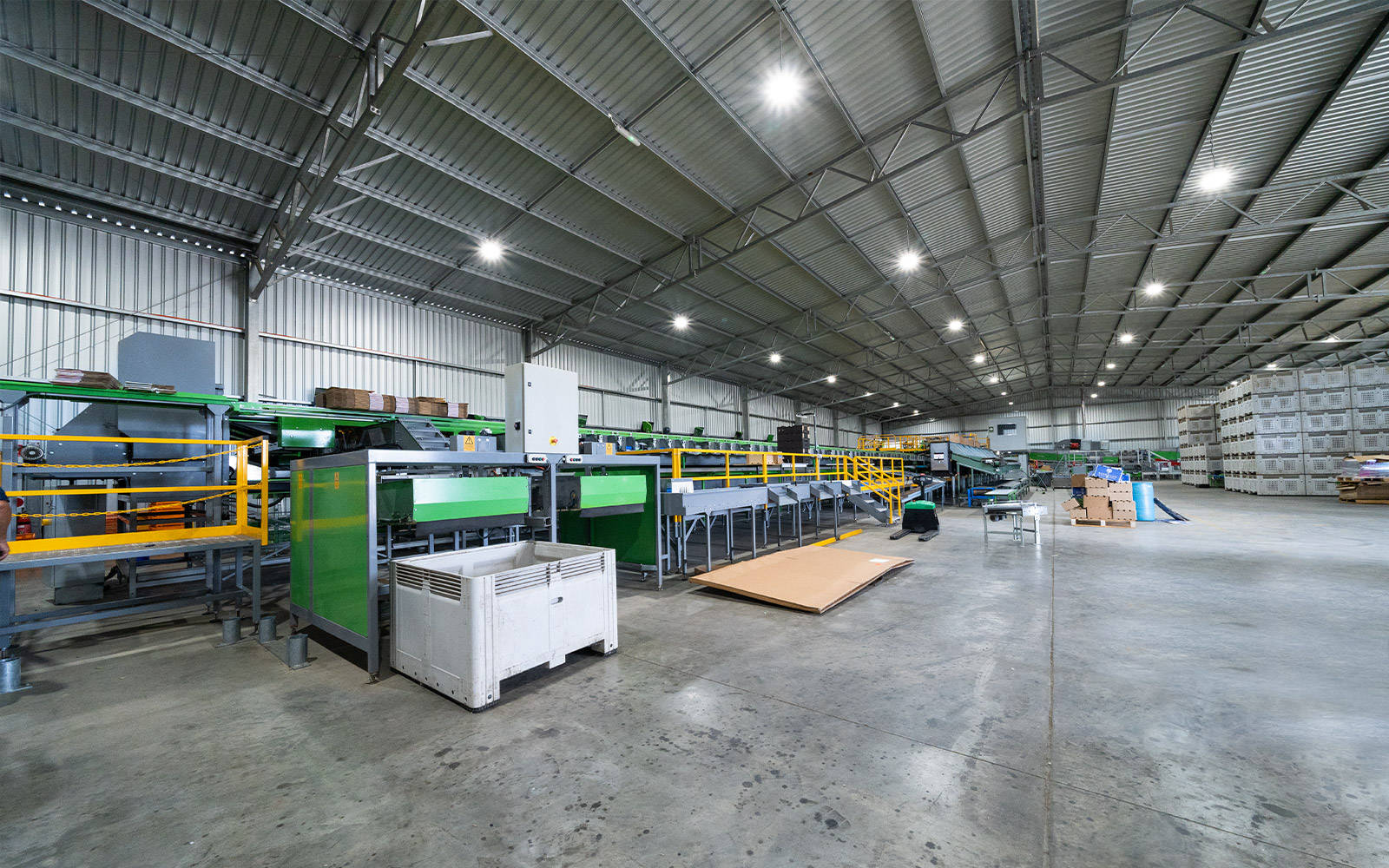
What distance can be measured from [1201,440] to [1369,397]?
8895mm

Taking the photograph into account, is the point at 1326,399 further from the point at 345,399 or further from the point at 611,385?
the point at 345,399

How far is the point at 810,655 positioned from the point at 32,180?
13744mm

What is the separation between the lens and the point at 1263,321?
18953mm

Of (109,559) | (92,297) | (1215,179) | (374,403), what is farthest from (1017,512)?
(92,297)

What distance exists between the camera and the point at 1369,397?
15148 millimetres

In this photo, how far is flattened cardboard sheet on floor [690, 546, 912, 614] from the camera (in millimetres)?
5203

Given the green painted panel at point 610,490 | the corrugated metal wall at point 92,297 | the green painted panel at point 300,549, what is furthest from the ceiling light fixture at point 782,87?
the corrugated metal wall at point 92,297

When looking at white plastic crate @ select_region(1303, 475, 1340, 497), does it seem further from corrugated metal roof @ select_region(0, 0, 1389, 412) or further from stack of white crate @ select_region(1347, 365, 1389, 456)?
corrugated metal roof @ select_region(0, 0, 1389, 412)

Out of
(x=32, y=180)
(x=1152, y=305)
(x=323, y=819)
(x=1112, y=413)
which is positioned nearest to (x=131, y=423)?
(x=32, y=180)

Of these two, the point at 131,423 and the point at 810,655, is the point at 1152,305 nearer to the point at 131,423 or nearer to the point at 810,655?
the point at 810,655

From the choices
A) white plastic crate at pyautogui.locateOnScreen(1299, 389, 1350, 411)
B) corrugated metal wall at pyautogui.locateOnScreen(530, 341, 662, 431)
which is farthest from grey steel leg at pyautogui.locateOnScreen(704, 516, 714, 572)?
white plastic crate at pyautogui.locateOnScreen(1299, 389, 1350, 411)

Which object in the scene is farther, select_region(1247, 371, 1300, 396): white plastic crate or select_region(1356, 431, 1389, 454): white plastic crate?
select_region(1247, 371, 1300, 396): white plastic crate

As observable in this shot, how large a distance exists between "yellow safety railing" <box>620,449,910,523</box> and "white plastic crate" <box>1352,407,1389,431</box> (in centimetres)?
1438

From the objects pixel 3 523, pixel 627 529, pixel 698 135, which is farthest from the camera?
pixel 698 135
